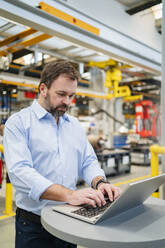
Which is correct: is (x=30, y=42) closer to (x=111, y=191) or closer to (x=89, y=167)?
(x=89, y=167)

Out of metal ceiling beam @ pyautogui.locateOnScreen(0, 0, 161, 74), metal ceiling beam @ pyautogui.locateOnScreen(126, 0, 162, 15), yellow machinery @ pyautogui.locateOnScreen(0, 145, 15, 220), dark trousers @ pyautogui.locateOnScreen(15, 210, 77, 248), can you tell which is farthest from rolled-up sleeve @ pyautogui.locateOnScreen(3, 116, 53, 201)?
metal ceiling beam @ pyautogui.locateOnScreen(126, 0, 162, 15)

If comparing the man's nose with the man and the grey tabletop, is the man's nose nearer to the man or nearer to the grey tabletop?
the man

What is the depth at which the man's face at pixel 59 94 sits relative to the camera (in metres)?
1.33

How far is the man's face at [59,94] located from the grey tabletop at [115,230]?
55 cm

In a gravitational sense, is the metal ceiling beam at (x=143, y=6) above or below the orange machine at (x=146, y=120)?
above

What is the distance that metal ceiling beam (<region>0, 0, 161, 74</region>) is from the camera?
7.65ft

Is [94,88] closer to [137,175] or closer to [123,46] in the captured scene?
[137,175]

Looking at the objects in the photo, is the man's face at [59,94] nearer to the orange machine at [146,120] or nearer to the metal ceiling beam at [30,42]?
the metal ceiling beam at [30,42]

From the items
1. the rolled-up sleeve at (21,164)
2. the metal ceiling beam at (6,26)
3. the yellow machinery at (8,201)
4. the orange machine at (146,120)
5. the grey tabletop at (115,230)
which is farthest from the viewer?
the orange machine at (146,120)

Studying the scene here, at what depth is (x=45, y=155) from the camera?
1304mm

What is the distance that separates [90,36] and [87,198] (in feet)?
8.08

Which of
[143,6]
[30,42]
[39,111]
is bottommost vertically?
[39,111]

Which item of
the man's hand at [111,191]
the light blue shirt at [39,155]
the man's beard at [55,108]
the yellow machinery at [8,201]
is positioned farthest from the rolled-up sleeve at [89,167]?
the yellow machinery at [8,201]

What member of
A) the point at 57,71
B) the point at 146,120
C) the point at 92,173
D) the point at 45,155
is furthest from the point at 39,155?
the point at 146,120
